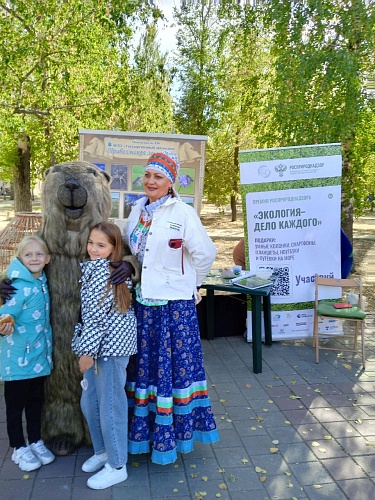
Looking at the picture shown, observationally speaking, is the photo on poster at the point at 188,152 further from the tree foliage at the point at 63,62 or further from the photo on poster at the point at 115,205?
the tree foliage at the point at 63,62

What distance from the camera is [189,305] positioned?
307 cm

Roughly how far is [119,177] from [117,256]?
2971mm

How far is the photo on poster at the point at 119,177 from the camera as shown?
5.70 m

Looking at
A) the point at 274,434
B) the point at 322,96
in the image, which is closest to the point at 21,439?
the point at 274,434

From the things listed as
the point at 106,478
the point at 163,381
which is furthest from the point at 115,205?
the point at 106,478

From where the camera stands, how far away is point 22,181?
1089 centimetres

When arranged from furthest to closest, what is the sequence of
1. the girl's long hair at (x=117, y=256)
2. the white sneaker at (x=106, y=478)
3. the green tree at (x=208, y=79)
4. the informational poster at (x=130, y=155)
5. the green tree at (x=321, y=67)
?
the green tree at (x=208, y=79), the green tree at (x=321, y=67), the informational poster at (x=130, y=155), the white sneaker at (x=106, y=478), the girl's long hair at (x=117, y=256)

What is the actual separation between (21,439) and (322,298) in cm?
374

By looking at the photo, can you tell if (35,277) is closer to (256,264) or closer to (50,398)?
(50,398)

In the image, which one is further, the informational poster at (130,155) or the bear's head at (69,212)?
the informational poster at (130,155)

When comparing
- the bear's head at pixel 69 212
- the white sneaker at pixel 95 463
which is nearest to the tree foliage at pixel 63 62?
the bear's head at pixel 69 212

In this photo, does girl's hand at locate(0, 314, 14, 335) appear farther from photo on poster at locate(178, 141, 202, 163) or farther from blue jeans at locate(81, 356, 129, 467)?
photo on poster at locate(178, 141, 202, 163)

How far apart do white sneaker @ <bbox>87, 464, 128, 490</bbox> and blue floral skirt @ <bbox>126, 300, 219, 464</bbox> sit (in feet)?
0.52

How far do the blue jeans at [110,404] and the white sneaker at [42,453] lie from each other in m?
0.48
